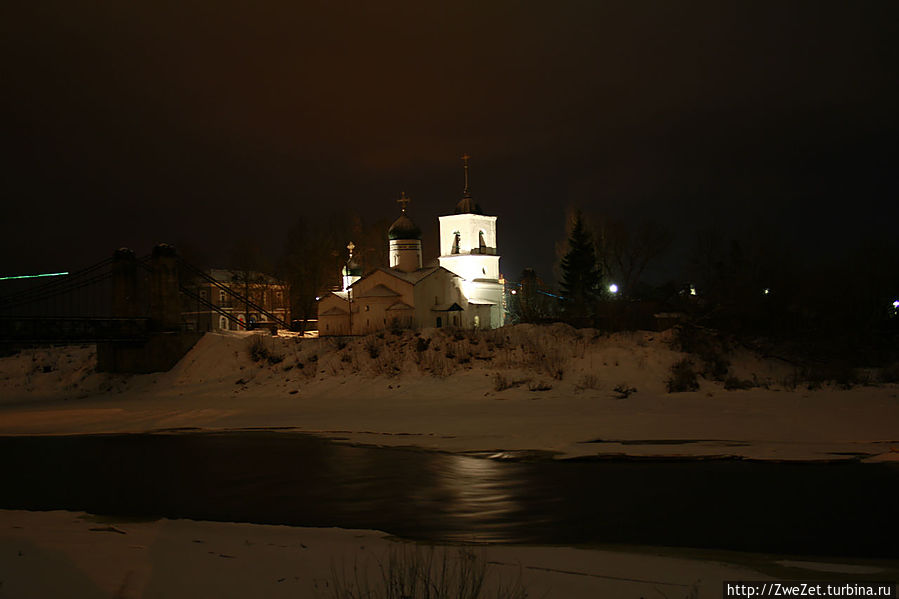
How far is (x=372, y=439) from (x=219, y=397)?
11584 millimetres

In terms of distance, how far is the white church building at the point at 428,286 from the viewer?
166 feet

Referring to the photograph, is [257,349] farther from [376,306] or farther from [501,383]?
[376,306]

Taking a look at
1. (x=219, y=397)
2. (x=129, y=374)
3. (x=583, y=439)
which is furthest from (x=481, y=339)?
(x=129, y=374)

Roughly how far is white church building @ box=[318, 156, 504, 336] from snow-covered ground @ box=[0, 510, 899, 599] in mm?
37446

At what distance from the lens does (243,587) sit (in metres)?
7.76

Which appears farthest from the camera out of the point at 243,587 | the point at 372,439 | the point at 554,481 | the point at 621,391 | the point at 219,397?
the point at 219,397

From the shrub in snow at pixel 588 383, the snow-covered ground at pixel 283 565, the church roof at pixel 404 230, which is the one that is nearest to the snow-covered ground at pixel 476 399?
the shrub in snow at pixel 588 383

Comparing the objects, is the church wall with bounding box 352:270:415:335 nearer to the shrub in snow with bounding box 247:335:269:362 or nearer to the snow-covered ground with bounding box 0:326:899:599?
the snow-covered ground with bounding box 0:326:899:599

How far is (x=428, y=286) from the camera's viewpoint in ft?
171

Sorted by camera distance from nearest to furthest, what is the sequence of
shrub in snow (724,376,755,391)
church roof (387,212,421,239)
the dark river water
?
the dark river water
shrub in snow (724,376,755,391)
church roof (387,212,421,239)

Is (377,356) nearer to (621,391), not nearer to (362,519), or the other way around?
(621,391)

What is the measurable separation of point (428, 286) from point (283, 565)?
43709 mm

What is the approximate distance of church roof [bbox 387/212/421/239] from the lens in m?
58.5

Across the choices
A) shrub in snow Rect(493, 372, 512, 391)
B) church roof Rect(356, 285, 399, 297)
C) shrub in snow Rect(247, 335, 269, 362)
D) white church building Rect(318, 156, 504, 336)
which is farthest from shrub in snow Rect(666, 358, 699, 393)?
church roof Rect(356, 285, 399, 297)
